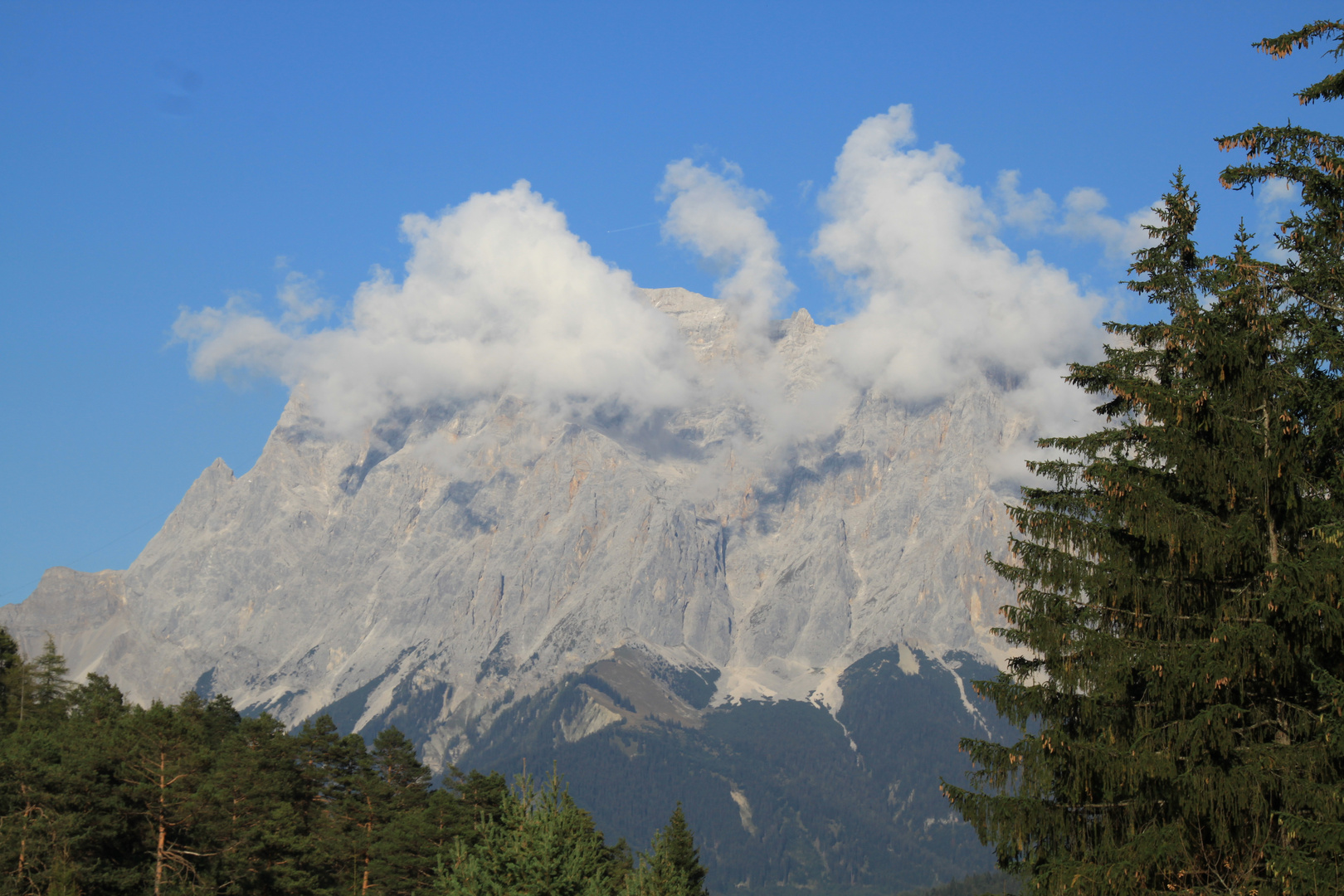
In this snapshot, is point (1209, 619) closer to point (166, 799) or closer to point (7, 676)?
point (166, 799)

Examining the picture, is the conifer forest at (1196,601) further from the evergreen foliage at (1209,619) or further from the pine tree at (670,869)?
the pine tree at (670,869)

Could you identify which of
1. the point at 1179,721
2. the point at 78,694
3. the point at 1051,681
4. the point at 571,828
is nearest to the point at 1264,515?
the point at 1179,721

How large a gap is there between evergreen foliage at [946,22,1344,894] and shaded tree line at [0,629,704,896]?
12.9 meters

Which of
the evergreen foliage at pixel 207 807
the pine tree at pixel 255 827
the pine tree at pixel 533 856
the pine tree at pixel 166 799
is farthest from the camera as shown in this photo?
the pine tree at pixel 255 827

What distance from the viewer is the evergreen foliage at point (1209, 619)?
16.9m

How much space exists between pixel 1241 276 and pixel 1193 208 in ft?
13.7

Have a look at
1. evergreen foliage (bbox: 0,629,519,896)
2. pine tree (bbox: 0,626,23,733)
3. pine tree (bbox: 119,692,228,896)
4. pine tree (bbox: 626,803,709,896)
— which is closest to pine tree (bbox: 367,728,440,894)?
evergreen foliage (bbox: 0,629,519,896)

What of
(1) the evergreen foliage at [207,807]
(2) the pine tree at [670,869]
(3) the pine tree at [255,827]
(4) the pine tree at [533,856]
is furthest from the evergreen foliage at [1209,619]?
(3) the pine tree at [255,827]

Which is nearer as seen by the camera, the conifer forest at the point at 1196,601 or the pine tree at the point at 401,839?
the conifer forest at the point at 1196,601

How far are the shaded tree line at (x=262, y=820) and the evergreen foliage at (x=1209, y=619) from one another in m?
12.9

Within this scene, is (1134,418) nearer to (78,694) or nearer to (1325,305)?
(1325,305)

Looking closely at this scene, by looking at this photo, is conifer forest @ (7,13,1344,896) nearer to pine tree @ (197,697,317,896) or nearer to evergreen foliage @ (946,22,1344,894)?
evergreen foliage @ (946,22,1344,894)

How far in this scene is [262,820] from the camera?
2628 inches

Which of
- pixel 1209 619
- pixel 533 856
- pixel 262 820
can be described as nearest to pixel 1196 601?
pixel 1209 619
